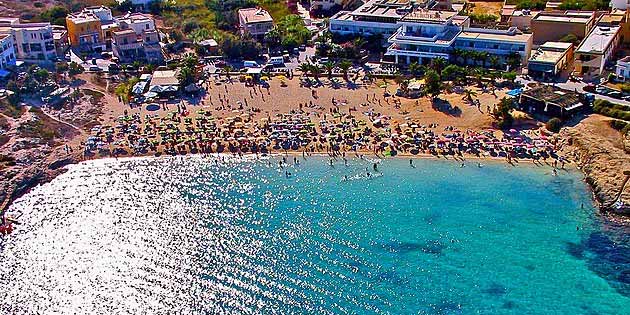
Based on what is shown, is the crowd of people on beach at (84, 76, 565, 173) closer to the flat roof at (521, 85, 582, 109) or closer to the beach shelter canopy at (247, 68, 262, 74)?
the flat roof at (521, 85, 582, 109)

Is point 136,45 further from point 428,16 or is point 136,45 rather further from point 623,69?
point 623,69

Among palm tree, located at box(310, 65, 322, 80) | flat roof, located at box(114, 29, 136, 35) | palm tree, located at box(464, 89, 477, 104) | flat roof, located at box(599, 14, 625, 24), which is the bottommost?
palm tree, located at box(464, 89, 477, 104)

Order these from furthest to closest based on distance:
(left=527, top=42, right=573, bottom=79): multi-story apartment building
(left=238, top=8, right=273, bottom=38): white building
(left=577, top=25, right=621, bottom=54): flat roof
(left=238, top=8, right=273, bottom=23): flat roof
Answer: (left=238, top=8, right=273, bottom=23): flat roof, (left=238, top=8, right=273, bottom=38): white building, (left=577, top=25, right=621, bottom=54): flat roof, (left=527, top=42, right=573, bottom=79): multi-story apartment building

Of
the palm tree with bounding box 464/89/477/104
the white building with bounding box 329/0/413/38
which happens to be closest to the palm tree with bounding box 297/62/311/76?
the white building with bounding box 329/0/413/38

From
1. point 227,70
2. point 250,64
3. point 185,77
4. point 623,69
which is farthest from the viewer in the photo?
point 250,64

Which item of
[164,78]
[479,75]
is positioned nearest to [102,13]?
[164,78]

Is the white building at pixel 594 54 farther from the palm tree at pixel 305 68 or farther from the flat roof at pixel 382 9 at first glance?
the palm tree at pixel 305 68
